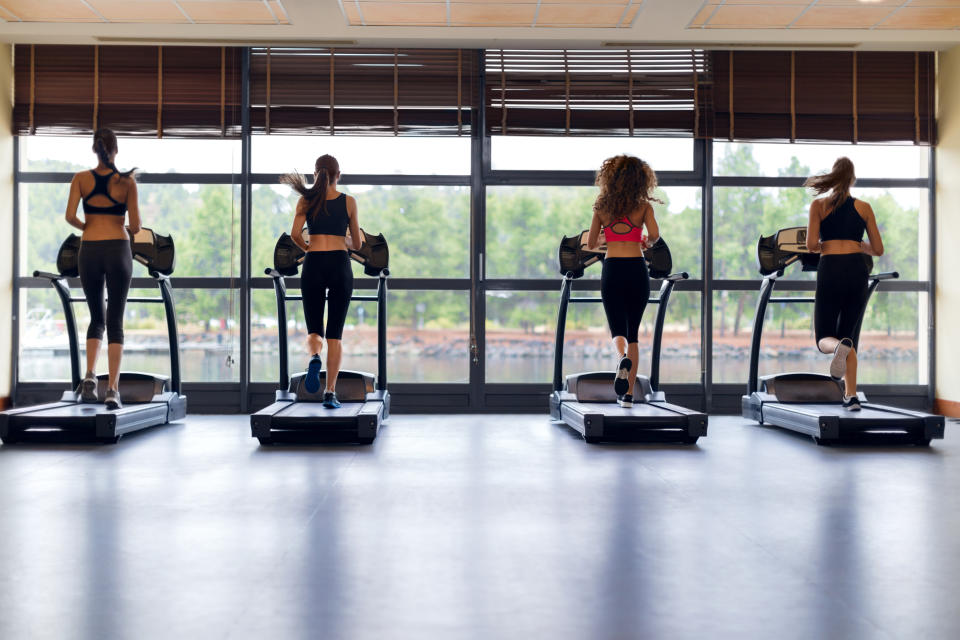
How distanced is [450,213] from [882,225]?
3.55m

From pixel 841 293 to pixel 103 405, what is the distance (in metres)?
4.46

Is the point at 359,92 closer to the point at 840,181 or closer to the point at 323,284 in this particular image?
the point at 323,284

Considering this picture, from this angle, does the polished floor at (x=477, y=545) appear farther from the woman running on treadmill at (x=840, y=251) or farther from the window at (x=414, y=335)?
the window at (x=414, y=335)

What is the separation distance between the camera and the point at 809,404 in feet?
16.7

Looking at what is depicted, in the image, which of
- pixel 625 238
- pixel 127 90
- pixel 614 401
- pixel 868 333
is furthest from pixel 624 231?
pixel 127 90

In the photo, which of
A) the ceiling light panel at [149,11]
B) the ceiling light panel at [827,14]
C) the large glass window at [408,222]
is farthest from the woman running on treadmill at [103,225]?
the ceiling light panel at [827,14]

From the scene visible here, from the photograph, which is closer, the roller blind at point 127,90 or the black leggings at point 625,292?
the black leggings at point 625,292

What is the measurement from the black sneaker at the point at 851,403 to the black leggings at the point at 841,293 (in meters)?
0.44

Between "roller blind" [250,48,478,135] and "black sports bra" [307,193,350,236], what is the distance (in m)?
1.71

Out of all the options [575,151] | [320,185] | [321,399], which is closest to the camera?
[320,185]

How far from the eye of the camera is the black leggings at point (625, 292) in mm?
4633

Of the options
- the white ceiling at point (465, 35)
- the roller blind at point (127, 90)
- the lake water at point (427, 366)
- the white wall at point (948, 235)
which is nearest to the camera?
the white ceiling at point (465, 35)

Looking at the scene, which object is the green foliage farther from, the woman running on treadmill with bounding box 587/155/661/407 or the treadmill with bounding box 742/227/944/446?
the woman running on treadmill with bounding box 587/155/661/407

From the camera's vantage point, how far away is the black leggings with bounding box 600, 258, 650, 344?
15.2 feet
